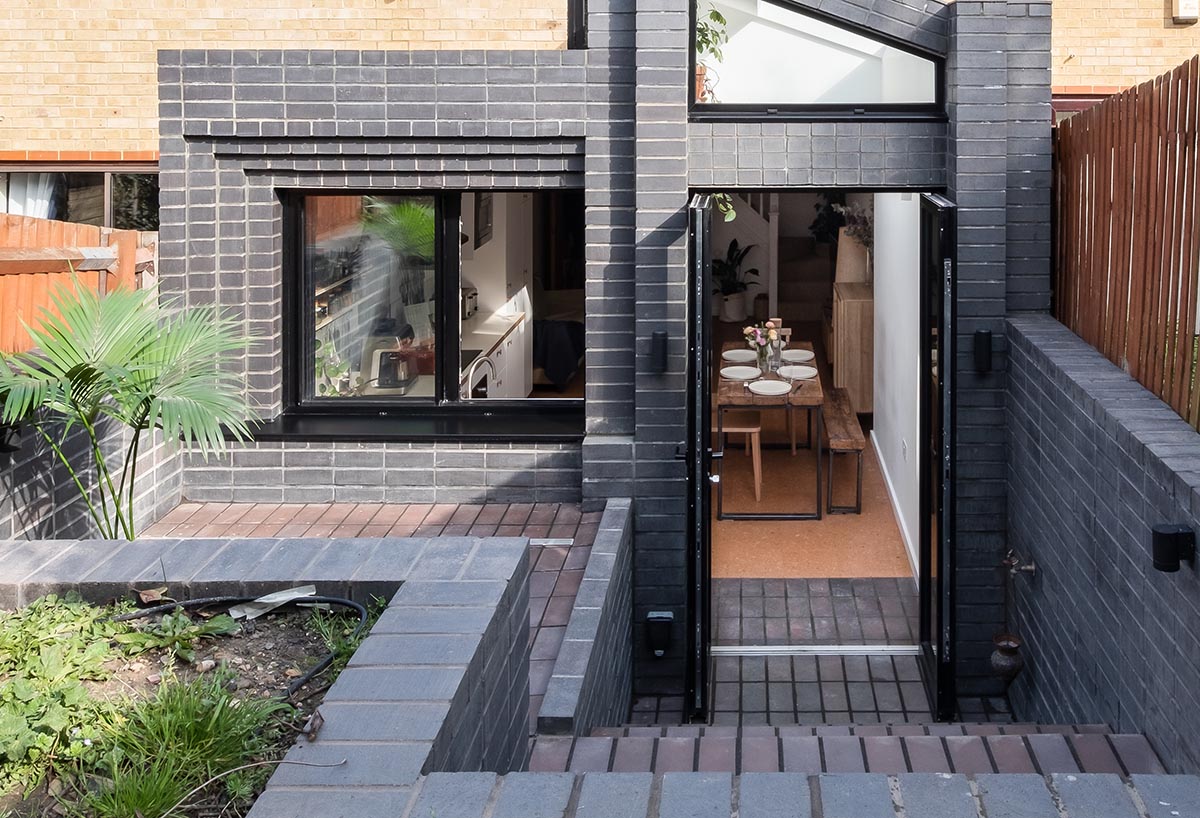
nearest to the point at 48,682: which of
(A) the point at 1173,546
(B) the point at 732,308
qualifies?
(A) the point at 1173,546

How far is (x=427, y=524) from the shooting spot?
730 cm

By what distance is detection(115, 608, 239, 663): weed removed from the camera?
3049 millimetres

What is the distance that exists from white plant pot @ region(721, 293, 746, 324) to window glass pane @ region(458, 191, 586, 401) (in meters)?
8.85

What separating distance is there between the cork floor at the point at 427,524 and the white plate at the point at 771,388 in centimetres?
257

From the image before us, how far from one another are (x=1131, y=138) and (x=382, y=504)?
13.6ft

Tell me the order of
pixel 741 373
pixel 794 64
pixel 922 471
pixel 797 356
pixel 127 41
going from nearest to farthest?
pixel 922 471 → pixel 794 64 → pixel 127 41 → pixel 741 373 → pixel 797 356

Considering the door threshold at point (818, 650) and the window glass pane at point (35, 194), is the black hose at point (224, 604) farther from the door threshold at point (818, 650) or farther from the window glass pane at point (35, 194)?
the window glass pane at point (35, 194)

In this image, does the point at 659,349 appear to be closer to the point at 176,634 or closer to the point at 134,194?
the point at 134,194

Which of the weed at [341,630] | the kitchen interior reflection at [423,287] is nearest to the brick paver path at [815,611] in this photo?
the kitchen interior reflection at [423,287]

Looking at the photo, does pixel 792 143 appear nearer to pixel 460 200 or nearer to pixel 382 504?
pixel 460 200

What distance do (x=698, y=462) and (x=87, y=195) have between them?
515cm

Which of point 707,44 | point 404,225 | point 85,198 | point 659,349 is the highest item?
point 707,44

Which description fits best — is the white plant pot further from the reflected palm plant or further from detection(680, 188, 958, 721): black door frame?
detection(680, 188, 958, 721): black door frame

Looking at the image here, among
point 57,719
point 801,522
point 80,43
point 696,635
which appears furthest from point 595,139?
point 57,719
